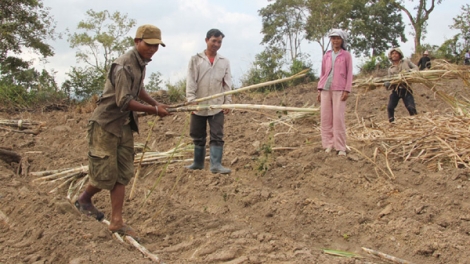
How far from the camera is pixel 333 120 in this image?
219 inches

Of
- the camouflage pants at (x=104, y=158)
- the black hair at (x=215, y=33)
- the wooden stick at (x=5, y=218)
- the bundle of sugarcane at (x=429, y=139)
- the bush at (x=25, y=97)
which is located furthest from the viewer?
the bush at (x=25, y=97)

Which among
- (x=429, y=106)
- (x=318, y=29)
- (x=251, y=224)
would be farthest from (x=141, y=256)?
(x=318, y=29)

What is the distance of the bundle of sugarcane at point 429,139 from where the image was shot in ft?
17.6

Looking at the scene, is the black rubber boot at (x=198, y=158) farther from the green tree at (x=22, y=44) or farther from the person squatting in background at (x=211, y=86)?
the green tree at (x=22, y=44)

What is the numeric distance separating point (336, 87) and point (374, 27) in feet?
76.0

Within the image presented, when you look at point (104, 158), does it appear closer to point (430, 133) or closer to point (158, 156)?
point (158, 156)

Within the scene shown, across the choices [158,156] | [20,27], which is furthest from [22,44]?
[158,156]

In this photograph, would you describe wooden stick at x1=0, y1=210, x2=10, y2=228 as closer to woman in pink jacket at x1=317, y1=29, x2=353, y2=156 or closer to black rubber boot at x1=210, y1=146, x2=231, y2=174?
black rubber boot at x1=210, y1=146, x2=231, y2=174

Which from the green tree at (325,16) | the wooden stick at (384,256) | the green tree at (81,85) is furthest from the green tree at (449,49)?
the wooden stick at (384,256)

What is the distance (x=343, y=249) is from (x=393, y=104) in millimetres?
4191

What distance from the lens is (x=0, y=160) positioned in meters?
5.86

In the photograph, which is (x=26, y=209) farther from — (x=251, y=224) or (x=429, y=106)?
(x=429, y=106)

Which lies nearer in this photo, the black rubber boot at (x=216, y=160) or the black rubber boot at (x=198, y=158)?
the black rubber boot at (x=216, y=160)

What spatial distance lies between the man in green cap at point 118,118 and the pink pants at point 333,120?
271 centimetres
